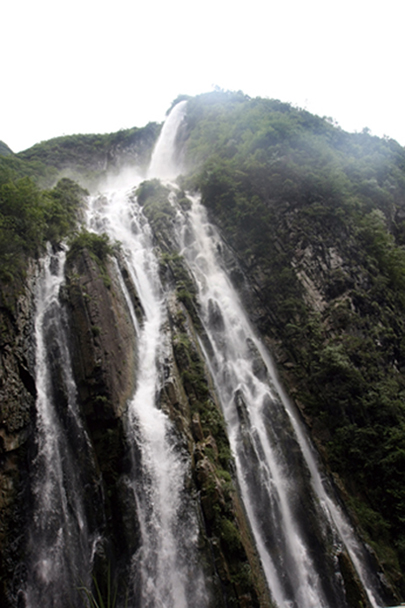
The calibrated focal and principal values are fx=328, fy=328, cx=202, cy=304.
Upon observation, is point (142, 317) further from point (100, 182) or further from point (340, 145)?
point (100, 182)

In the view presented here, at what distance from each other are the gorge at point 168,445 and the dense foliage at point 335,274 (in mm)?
240

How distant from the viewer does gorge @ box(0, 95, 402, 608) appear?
27.0 feet

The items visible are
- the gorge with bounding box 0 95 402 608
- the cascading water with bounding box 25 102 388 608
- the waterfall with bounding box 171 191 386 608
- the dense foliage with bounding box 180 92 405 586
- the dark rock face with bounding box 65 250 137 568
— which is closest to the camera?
the cascading water with bounding box 25 102 388 608

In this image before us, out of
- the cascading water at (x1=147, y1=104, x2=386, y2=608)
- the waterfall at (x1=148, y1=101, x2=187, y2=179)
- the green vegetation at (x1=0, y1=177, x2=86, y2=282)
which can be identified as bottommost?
the cascading water at (x1=147, y1=104, x2=386, y2=608)

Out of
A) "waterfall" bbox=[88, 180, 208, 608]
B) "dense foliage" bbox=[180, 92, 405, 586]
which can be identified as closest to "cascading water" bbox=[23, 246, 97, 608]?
"waterfall" bbox=[88, 180, 208, 608]

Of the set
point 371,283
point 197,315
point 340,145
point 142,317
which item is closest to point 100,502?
point 142,317

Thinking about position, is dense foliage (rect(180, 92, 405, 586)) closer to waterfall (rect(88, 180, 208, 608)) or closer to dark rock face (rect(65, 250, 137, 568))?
waterfall (rect(88, 180, 208, 608))

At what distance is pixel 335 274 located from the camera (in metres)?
17.6

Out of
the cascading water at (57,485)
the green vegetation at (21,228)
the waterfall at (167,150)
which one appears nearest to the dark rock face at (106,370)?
the cascading water at (57,485)

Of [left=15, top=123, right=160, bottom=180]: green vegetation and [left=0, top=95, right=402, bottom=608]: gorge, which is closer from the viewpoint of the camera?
[left=0, top=95, right=402, bottom=608]: gorge

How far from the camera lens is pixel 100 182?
40719 mm

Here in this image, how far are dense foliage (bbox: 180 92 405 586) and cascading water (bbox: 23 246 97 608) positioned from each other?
9.06m

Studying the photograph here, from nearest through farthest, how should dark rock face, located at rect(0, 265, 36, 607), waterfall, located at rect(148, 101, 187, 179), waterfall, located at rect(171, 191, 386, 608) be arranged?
dark rock face, located at rect(0, 265, 36, 607), waterfall, located at rect(171, 191, 386, 608), waterfall, located at rect(148, 101, 187, 179)

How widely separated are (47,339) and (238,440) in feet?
25.9
